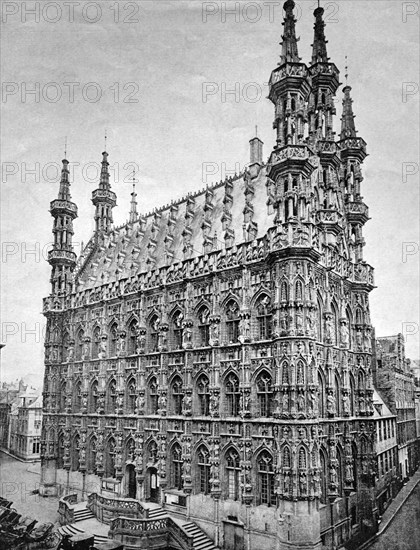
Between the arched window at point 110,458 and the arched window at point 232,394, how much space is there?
551 inches

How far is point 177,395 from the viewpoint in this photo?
40.3 meters

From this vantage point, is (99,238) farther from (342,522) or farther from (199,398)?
(342,522)

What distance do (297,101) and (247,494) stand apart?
88.1 feet

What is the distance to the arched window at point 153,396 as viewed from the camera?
42031 millimetres

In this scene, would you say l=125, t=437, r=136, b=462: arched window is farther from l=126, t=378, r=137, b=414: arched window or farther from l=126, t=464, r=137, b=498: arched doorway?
l=126, t=378, r=137, b=414: arched window

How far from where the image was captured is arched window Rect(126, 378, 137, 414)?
43838 mm

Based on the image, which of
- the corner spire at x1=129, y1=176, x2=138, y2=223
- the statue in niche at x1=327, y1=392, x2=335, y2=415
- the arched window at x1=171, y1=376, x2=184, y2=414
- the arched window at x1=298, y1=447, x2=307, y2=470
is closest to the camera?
the arched window at x1=298, y1=447, x2=307, y2=470

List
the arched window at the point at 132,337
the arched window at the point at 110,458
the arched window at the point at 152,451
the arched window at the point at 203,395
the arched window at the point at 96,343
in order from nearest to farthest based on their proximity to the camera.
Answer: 1. the arched window at the point at 203,395
2. the arched window at the point at 152,451
3. the arched window at the point at 110,458
4. the arched window at the point at 132,337
5. the arched window at the point at 96,343

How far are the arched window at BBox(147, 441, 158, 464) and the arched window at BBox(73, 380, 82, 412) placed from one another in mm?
11744

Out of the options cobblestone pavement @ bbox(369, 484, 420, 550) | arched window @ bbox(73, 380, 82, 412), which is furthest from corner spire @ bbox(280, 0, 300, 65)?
cobblestone pavement @ bbox(369, 484, 420, 550)

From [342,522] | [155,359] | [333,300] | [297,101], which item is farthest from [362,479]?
[297,101]

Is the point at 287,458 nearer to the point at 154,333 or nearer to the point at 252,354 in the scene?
the point at 252,354

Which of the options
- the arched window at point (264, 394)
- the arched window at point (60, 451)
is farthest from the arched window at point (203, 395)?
the arched window at point (60, 451)

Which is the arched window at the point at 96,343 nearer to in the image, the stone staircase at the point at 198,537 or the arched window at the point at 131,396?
the arched window at the point at 131,396
